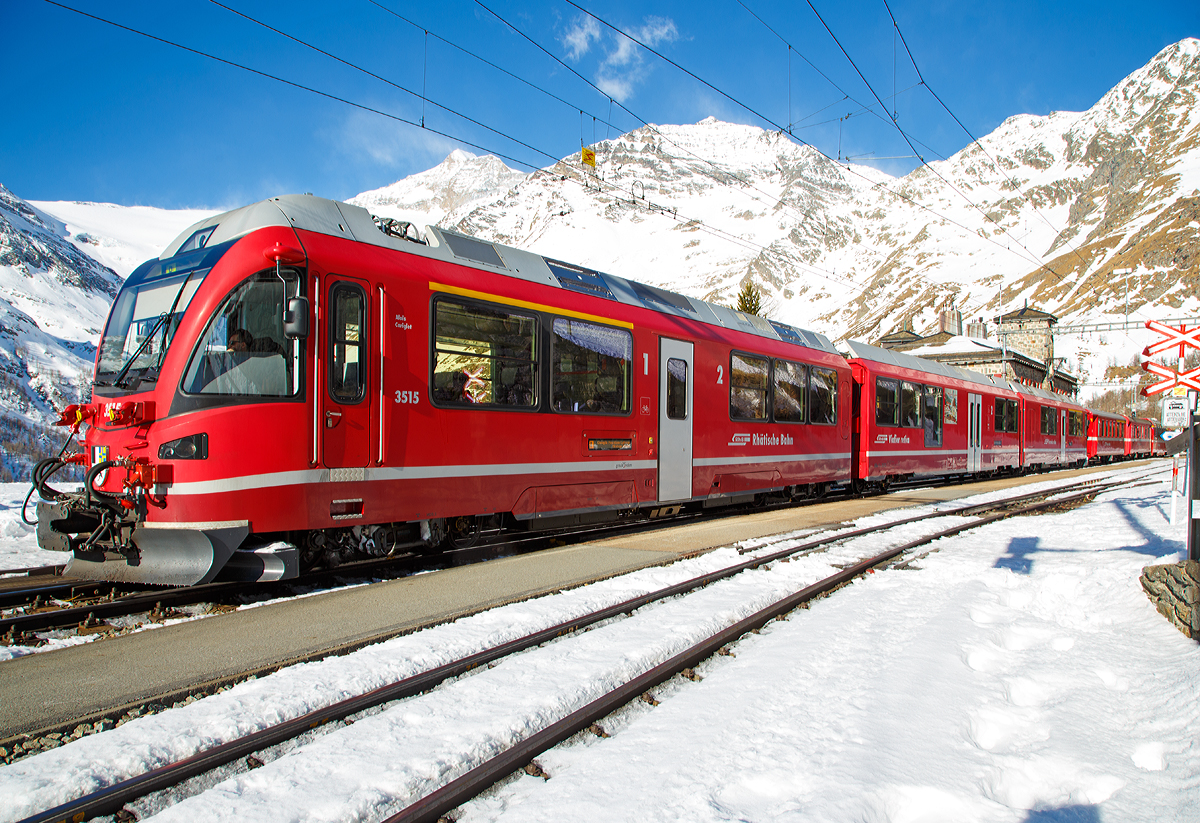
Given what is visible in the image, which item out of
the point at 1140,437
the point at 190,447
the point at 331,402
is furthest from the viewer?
the point at 1140,437

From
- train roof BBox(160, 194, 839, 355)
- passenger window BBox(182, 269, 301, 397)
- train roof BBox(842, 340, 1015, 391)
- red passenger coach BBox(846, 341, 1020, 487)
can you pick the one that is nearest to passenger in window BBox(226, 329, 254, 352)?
passenger window BBox(182, 269, 301, 397)

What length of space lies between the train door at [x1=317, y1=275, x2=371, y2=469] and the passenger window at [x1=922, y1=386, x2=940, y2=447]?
609 inches

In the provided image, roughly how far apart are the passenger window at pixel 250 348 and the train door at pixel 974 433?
19.7 m

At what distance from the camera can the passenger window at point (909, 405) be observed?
17219mm

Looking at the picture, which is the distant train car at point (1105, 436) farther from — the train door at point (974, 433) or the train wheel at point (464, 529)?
the train wheel at point (464, 529)

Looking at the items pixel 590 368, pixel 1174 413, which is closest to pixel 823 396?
pixel 1174 413

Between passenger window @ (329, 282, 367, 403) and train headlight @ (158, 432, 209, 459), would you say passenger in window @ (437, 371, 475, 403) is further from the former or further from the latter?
train headlight @ (158, 432, 209, 459)

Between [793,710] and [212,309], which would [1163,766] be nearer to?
[793,710]

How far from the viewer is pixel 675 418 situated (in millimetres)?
10352

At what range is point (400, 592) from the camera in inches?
248

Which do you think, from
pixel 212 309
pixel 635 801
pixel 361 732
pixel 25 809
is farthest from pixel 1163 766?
pixel 212 309

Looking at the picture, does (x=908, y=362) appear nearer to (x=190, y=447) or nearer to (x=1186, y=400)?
(x=1186, y=400)

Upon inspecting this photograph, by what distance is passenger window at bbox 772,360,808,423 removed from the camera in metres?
12.9

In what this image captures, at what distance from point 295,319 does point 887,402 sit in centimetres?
1391
